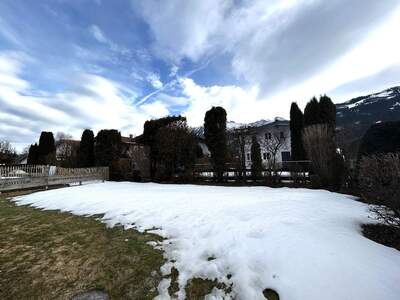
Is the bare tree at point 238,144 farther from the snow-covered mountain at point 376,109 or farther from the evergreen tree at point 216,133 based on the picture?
the snow-covered mountain at point 376,109

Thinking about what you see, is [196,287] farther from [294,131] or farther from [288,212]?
[294,131]

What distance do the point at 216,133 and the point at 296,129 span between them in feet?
42.9

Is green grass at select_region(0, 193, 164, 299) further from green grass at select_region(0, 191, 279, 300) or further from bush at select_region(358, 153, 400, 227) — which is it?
bush at select_region(358, 153, 400, 227)

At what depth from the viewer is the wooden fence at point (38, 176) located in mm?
14963

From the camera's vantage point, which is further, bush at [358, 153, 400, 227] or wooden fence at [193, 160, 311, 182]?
wooden fence at [193, 160, 311, 182]

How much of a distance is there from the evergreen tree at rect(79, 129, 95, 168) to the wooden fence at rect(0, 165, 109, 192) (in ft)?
19.7

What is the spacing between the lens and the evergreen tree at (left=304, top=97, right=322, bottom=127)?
19.5m

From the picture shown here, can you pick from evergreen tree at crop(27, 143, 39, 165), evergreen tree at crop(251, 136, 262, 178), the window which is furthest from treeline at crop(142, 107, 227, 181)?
evergreen tree at crop(27, 143, 39, 165)

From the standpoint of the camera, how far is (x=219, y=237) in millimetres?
4395

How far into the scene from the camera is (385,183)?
454 centimetres

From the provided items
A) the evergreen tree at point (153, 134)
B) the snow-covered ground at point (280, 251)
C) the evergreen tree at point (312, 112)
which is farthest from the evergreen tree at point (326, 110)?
the snow-covered ground at point (280, 251)

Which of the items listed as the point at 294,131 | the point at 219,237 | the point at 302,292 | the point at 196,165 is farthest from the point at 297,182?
the point at 294,131

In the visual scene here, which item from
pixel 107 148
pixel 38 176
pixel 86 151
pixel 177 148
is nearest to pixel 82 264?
pixel 177 148

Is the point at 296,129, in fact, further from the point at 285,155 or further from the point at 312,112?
the point at 285,155
